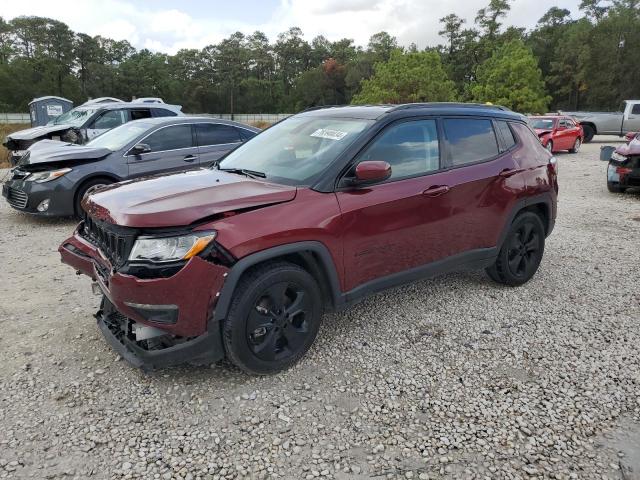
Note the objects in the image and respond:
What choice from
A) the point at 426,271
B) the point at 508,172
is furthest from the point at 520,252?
the point at 426,271

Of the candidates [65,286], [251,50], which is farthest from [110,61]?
[65,286]

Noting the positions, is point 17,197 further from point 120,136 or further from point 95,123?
point 95,123

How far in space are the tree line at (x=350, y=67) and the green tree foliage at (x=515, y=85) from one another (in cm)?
7

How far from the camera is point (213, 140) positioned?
8109 millimetres

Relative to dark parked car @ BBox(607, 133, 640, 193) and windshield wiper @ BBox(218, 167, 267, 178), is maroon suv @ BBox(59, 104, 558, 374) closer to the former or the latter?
windshield wiper @ BBox(218, 167, 267, 178)

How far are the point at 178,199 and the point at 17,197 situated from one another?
5.54 metres

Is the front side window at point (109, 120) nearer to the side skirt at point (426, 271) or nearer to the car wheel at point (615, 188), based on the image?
the side skirt at point (426, 271)

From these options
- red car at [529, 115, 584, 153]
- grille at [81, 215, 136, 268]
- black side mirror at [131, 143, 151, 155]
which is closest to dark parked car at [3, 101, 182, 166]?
black side mirror at [131, 143, 151, 155]

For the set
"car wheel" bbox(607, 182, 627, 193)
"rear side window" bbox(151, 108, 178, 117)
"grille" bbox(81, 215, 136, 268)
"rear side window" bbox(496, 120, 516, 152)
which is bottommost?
"car wheel" bbox(607, 182, 627, 193)

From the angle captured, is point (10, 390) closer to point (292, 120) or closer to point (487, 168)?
point (292, 120)

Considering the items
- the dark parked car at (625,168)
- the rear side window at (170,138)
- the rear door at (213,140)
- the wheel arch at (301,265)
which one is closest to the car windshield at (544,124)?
the dark parked car at (625,168)

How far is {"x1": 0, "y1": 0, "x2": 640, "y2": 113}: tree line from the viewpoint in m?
34.8

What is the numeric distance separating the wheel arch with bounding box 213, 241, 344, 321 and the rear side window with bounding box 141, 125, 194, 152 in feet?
17.2

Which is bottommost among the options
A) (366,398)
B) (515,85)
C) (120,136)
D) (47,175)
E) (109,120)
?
(366,398)
